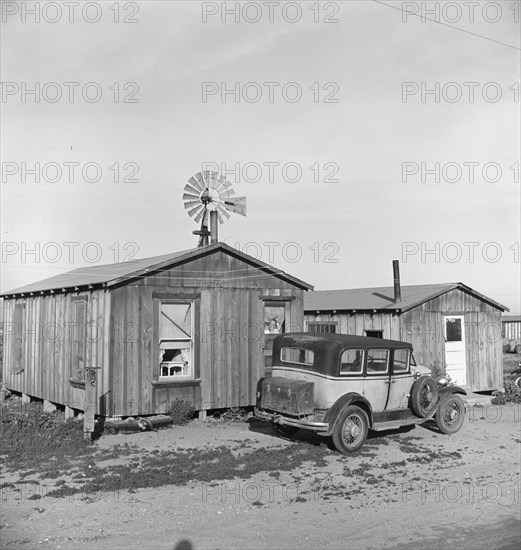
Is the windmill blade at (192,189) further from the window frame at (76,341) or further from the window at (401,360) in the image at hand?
the window at (401,360)

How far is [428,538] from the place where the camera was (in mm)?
6898

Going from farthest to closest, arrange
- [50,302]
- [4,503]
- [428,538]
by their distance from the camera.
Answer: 1. [50,302]
2. [4,503]
3. [428,538]

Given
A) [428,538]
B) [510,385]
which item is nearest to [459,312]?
[510,385]

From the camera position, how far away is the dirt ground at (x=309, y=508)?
6797 millimetres

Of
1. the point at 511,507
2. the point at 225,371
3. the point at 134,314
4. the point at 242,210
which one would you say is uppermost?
the point at 242,210

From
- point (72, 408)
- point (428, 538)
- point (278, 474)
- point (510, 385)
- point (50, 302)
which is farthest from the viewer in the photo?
point (510, 385)

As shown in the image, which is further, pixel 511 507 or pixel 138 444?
pixel 138 444

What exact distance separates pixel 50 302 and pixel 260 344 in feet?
18.8

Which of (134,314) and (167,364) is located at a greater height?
(134,314)

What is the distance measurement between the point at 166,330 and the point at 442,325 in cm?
987

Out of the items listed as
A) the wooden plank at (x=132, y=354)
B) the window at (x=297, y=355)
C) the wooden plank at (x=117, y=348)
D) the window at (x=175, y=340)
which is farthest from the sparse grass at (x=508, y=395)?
the wooden plank at (x=117, y=348)

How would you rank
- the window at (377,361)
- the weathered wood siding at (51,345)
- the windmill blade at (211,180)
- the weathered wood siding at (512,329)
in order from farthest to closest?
the weathered wood siding at (512,329) < the windmill blade at (211,180) < the weathered wood siding at (51,345) < the window at (377,361)

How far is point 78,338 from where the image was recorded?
14.7 m

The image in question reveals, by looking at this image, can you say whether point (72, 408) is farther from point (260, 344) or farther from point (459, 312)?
point (459, 312)
